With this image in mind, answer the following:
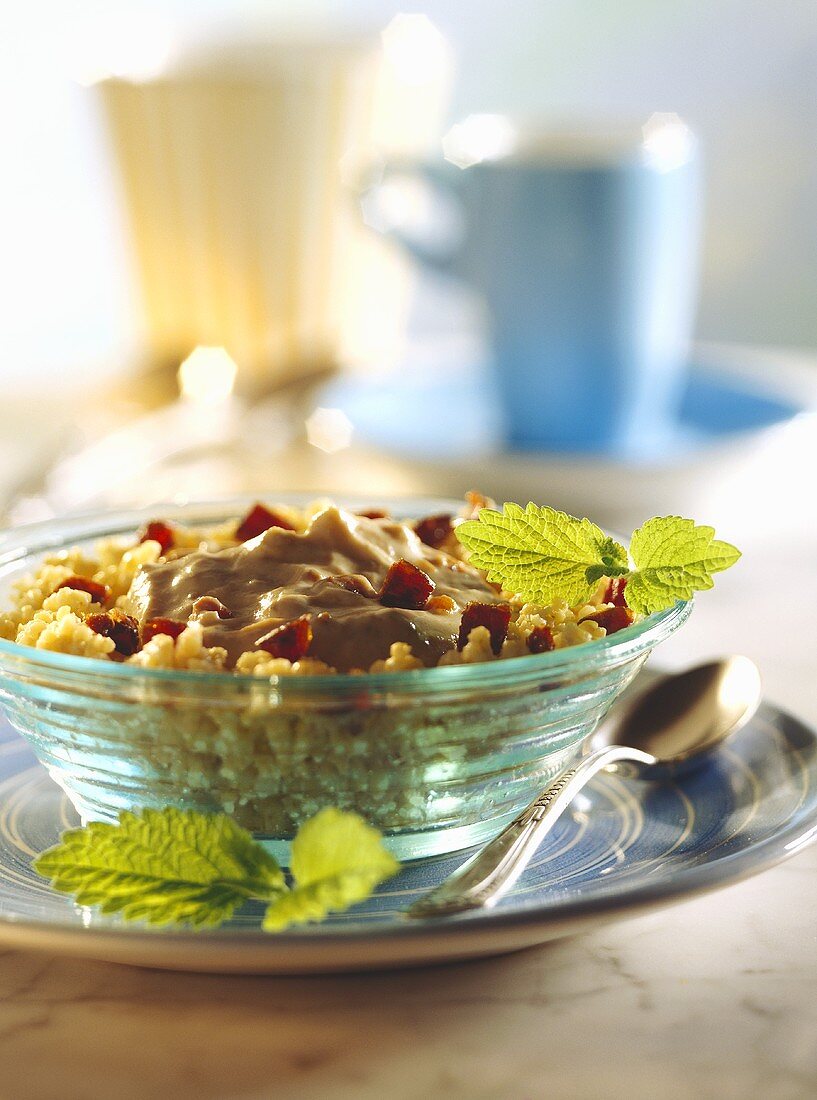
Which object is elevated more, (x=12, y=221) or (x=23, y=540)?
(x=23, y=540)

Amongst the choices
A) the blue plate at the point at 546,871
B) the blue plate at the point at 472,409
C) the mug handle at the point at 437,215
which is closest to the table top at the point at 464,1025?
the blue plate at the point at 546,871

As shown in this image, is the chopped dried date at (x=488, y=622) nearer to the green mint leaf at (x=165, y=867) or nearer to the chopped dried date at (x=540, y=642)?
the chopped dried date at (x=540, y=642)

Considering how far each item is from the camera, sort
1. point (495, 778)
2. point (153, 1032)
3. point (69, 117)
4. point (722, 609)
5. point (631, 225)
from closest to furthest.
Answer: point (153, 1032), point (495, 778), point (722, 609), point (631, 225), point (69, 117)

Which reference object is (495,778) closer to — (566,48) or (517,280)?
(517,280)

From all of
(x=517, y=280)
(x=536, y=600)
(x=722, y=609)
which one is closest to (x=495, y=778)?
(x=536, y=600)

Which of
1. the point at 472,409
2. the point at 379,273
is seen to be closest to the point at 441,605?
the point at 472,409

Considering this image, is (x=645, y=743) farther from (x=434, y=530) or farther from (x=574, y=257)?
(x=574, y=257)
